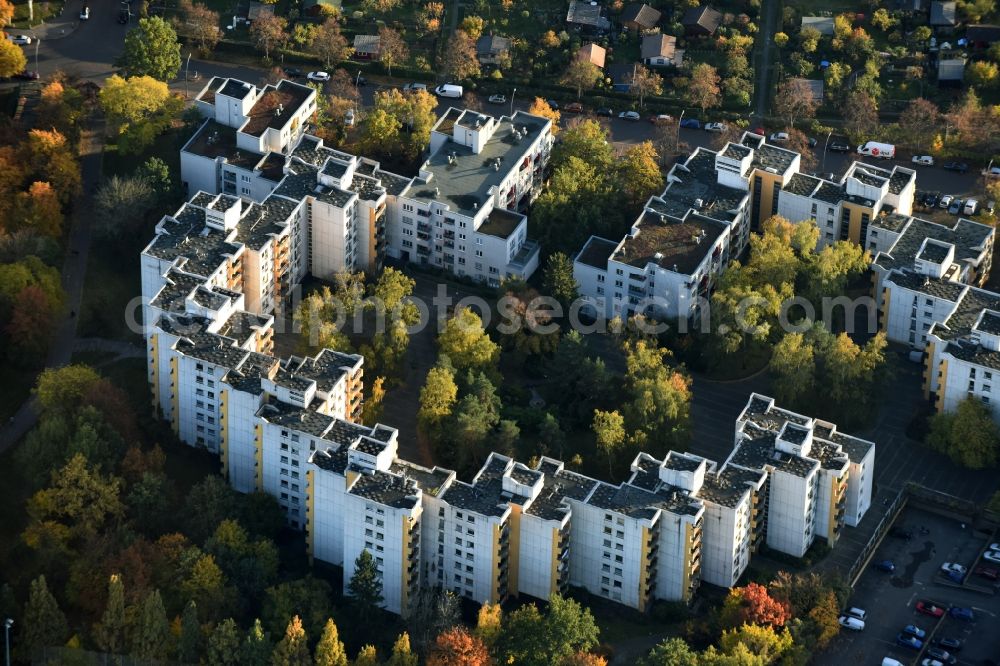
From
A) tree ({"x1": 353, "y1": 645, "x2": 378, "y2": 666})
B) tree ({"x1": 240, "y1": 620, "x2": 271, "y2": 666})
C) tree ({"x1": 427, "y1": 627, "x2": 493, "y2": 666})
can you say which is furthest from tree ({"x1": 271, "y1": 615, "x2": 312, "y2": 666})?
tree ({"x1": 427, "y1": 627, "x2": 493, "y2": 666})

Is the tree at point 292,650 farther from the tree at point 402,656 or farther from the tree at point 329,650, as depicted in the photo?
the tree at point 402,656

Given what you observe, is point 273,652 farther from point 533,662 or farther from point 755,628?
point 755,628

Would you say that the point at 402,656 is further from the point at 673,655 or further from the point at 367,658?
the point at 673,655

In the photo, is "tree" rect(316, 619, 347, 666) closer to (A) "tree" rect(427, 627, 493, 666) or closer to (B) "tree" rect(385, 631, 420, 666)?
(B) "tree" rect(385, 631, 420, 666)

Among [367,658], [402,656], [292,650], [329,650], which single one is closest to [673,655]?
[402,656]

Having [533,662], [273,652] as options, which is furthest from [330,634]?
A: [533,662]
